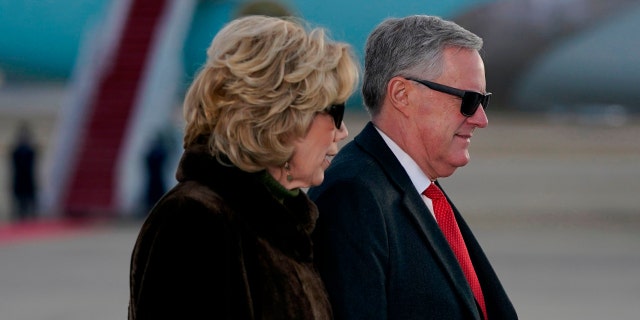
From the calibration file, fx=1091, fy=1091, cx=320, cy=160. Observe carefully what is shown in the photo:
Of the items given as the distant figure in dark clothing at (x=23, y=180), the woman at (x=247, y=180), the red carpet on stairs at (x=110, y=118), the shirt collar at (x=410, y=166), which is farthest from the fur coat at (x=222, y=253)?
the distant figure in dark clothing at (x=23, y=180)

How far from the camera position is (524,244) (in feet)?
34.2

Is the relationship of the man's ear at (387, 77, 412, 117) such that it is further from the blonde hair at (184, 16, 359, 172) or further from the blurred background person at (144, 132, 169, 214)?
the blurred background person at (144, 132, 169, 214)

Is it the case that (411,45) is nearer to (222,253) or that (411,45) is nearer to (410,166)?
(410,166)

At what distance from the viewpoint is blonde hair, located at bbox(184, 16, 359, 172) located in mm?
1936

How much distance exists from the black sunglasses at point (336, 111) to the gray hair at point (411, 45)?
11.0 inches

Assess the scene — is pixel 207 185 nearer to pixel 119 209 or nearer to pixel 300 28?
pixel 300 28

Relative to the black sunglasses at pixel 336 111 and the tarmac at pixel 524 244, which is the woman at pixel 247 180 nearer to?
the black sunglasses at pixel 336 111

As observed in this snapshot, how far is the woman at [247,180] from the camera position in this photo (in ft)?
6.12

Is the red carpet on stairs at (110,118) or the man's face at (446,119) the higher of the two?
the man's face at (446,119)

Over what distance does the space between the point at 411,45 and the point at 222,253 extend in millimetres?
668

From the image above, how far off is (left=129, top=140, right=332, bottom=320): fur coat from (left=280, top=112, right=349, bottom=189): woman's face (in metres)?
0.05

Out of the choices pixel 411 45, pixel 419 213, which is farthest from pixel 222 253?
pixel 411 45

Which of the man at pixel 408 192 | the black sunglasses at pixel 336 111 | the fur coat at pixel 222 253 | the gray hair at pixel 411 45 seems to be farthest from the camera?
the gray hair at pixel 411 45

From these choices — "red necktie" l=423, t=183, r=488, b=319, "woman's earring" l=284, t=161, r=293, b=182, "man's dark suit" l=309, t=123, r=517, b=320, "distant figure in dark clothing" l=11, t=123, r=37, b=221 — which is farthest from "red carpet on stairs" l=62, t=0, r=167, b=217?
"woman's earring" l=284, t=161, r=293, b=182
